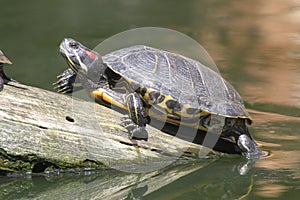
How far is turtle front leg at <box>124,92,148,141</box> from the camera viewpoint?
3.87 metres

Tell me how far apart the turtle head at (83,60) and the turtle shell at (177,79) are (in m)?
0.07

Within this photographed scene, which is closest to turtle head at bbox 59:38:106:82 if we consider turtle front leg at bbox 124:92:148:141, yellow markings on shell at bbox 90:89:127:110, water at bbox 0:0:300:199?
yellow markings on shell at bbox 90:89:127:110

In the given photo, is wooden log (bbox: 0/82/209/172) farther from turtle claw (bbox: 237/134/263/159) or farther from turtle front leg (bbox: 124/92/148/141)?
turtle claw (bbox: 237/134/263/159)

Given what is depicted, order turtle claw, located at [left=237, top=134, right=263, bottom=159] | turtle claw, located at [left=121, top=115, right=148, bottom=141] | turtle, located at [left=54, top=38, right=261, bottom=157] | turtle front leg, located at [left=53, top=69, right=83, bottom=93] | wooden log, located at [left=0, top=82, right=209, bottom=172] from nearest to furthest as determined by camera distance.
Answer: wooden log, located at [left=0, top=82, right=209, bottom=172], turtle claw, located at [left=121, top=115, right=148, bottom=141], turtle, located at [left=54, top=38, right=261, bottom=157], turtle claw, located at [left=237, top=134, right=263, bottom=159], turtle front leg, located at [left=53, top=69, right=83, bottom=93]

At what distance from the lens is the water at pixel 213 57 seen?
3.65 m

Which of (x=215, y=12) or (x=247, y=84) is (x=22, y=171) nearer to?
(x=247, y=84)

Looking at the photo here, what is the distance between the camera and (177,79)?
4.06 metres

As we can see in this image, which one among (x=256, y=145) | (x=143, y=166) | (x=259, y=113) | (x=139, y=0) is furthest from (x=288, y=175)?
(x=139, y=0)

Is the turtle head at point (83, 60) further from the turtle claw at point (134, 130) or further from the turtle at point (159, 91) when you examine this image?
the turtle claw at point (134, 130)

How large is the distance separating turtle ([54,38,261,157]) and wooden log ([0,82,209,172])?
104mm

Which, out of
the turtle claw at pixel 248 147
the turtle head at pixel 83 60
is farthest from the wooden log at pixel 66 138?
the turtle claw at pixel 248 147

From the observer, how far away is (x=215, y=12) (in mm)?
9883

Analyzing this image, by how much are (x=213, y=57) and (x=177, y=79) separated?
2975 mm

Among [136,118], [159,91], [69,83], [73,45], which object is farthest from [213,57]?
[136,118]
